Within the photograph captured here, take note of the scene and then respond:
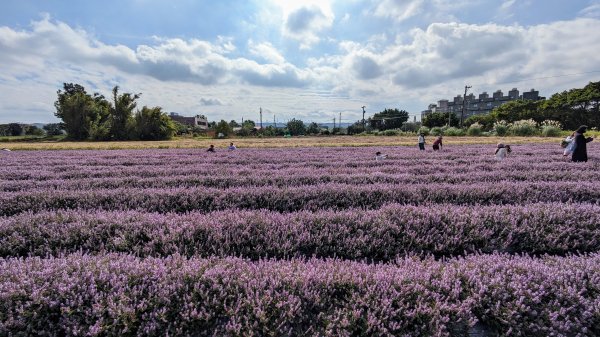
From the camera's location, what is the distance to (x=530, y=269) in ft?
9.64

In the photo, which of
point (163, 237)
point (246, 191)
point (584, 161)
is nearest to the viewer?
point (163, 237)

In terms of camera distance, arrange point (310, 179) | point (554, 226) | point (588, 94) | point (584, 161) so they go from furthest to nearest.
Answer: point (588, 94), point (584, 161), point (310, 179), point (554, 226)

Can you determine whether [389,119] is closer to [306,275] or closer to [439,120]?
[439,120]

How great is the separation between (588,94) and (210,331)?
Result: 309 ft

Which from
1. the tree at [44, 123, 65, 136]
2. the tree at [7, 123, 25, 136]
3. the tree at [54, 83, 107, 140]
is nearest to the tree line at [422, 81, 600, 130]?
the tree at [54, 83, 107, 140]

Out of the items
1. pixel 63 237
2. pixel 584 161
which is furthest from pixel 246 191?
pixel 584 161

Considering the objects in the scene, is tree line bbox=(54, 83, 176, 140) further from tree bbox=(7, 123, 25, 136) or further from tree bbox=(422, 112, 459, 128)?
tree bbox=(422, 112, 459, 128)

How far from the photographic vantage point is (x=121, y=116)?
6988 centimetres

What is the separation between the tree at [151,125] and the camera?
6819 centimetres

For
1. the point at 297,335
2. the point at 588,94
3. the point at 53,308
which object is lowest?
the point at 297,335

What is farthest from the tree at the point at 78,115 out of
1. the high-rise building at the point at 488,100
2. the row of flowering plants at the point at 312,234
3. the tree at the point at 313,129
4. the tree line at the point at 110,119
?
the high-rise building at the point at 488,100

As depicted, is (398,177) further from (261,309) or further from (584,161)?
(584,161)

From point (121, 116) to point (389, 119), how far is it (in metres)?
89.3

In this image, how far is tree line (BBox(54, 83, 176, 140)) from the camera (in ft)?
214
